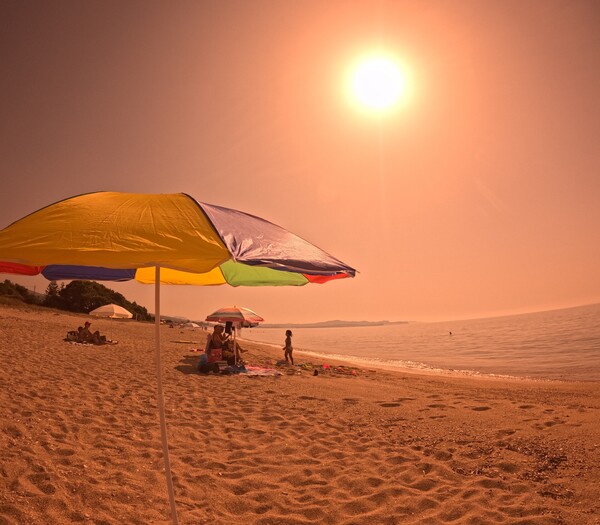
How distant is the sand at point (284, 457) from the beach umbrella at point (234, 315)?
5873mm

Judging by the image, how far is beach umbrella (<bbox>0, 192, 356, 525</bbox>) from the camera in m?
2.25

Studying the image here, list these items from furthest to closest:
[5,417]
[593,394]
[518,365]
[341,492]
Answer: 1. [518,365]
2. [593,394]
3. [5,417]
4. [341,492]

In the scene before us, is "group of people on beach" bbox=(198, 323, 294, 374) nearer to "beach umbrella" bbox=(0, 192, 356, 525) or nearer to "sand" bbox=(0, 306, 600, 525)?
"sand" bbox=(0, 306, 600, 525)

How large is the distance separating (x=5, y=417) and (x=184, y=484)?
3.53 meters

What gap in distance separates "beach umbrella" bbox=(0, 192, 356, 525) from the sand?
1865 mm

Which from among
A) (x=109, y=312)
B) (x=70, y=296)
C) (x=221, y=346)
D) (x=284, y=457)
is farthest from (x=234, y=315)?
(x=70, y=296)

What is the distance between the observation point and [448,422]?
26.3 feet

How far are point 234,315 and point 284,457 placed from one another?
10720 millimetres

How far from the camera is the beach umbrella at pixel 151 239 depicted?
7.39 ft

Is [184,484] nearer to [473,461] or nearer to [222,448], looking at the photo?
[222,448]

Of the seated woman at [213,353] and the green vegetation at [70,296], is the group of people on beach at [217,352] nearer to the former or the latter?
the seated woman at [213,353]

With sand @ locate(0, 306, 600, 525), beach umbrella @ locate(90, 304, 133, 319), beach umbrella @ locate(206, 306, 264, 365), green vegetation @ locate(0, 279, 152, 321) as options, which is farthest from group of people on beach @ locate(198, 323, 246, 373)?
green vegetation @ locate(0, 279, 152, 321)

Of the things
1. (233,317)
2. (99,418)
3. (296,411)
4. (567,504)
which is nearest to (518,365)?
(233,317)

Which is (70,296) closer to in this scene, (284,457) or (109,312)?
(109,312)
